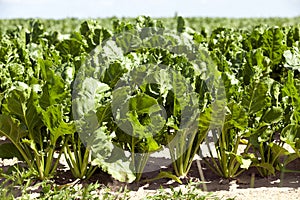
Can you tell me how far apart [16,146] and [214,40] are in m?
3.08

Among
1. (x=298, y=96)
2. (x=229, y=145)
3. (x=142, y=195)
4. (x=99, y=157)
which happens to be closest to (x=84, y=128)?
(x=99, y=157)

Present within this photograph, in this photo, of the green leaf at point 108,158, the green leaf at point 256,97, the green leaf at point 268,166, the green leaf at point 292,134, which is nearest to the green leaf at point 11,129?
the green leaf at point 108,158

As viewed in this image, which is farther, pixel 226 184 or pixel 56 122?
pixel 226 184

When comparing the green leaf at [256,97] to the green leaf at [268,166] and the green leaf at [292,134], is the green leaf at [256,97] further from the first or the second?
the green leaf at [268,166]

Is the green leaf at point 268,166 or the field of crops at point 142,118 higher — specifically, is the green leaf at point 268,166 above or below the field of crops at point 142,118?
below

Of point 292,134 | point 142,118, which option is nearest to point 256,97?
point 292,134

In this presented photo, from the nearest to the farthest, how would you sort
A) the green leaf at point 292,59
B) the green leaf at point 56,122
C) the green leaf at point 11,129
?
the green leaf at point 56,122 < the green leaf at point 11,129 < the green leaf at point 292,59

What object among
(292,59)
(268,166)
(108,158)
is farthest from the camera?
(292,59)

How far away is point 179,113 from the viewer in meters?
3.56

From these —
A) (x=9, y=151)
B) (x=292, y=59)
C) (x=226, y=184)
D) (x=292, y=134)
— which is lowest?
(x=226, y=184)

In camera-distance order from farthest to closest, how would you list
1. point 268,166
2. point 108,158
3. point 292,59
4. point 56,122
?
point 292,59 < point 268,166 < point 108,158 < point 56,122

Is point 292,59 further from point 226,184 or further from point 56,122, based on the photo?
point 56,122

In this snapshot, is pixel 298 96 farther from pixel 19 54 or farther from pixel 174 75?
pixel 19 54

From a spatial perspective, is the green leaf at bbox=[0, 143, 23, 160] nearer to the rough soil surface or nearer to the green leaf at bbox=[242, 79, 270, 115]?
the rough soil surface
